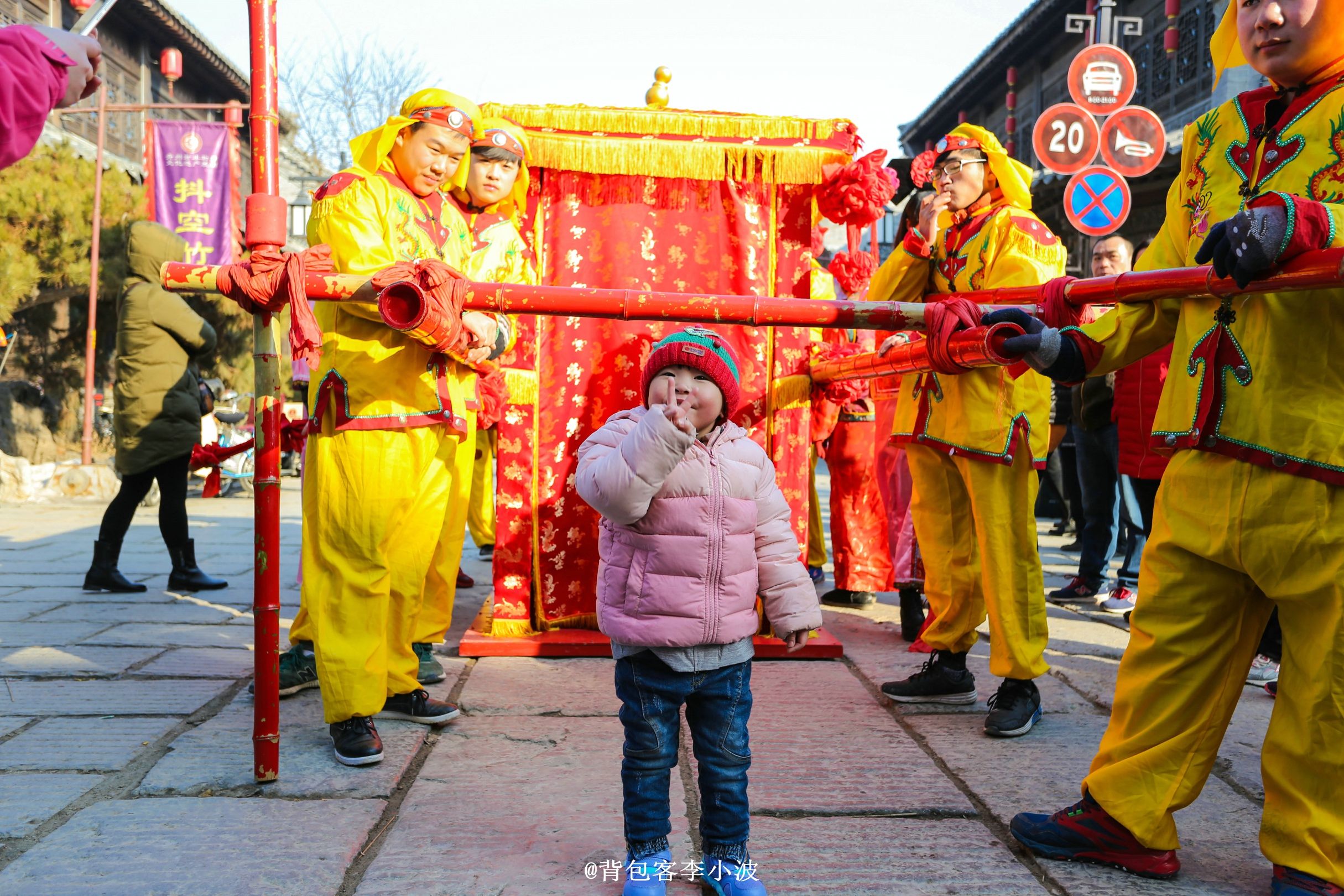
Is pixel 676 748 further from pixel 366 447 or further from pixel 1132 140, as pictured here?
pixel 1132 140

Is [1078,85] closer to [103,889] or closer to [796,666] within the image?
[796,666]

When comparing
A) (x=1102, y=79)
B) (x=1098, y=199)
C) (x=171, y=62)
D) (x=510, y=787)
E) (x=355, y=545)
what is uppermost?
(x=171, y=62)

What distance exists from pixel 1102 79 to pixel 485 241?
26.6ft

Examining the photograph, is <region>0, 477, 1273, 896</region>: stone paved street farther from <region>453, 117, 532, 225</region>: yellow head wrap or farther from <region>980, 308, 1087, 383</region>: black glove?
<region>453, 117, 532, 225</region>: yellow head wrap

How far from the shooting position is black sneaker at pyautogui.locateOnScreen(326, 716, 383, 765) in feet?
8.95

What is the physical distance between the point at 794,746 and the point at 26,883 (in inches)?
76.4

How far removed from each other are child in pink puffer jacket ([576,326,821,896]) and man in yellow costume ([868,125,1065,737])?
1.27 meters

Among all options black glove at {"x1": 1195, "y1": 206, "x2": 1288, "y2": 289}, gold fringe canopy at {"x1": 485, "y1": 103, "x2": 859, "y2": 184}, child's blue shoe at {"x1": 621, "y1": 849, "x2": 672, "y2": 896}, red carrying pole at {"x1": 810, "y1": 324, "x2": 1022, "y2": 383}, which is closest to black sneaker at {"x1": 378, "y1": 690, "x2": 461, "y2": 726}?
child's blue shoe at {"x1": 621, "y1": 849, "x2": 672, "y2": 896}

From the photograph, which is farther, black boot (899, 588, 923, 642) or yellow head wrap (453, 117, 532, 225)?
black boot (899, 588, 923, 642)

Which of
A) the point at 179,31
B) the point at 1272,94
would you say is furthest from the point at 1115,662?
the point at 179,31

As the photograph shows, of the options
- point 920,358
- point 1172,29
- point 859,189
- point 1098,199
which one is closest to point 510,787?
point 920,358

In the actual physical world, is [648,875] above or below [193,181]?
below

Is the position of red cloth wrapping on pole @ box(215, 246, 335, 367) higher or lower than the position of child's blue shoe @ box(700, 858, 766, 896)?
higher

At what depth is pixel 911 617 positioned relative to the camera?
14.8 ft
